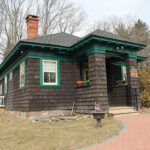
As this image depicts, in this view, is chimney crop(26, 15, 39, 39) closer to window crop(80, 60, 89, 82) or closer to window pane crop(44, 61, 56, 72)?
window pane crop(44, 61, 56, 72)

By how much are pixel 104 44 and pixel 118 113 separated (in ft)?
11.5

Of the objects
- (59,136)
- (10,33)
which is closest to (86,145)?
(59,136)

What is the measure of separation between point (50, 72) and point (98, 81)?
286cm

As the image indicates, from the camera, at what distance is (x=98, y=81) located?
29.7 ft

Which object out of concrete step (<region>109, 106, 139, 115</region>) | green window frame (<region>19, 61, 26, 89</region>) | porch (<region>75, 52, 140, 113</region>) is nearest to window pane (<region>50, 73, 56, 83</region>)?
porch (<region>75, 52, 140, 113</region>)

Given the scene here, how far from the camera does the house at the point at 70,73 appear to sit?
9273 mm

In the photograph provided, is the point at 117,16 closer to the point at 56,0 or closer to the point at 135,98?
the point at 56,0

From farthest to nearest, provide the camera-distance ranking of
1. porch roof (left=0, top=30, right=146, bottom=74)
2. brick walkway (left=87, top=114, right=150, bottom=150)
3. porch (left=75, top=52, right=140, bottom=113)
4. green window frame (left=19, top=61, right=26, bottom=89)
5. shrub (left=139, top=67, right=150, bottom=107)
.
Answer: shrub (left=139, top=67, right=150, bottom=107) < green window frame (left=19, top=61, right=26, bottom=89) < porch roof (left=0, top=30, right=146, bottom=74) < porch (left=75, top=52, right=140, bottom=113) < brick walkway (left=87, top=114, right=150, bottom=150)

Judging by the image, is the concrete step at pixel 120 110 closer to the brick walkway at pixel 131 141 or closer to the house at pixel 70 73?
the house at pixel 70 73

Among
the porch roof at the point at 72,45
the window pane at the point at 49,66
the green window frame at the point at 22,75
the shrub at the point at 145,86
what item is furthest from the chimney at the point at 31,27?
the shrub at the point at 145,86

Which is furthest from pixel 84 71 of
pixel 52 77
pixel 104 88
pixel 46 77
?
pixel 104 88

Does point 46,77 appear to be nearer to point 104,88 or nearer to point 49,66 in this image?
point 49,66

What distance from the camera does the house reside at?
30.4 feet

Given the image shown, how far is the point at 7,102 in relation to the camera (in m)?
15.3
